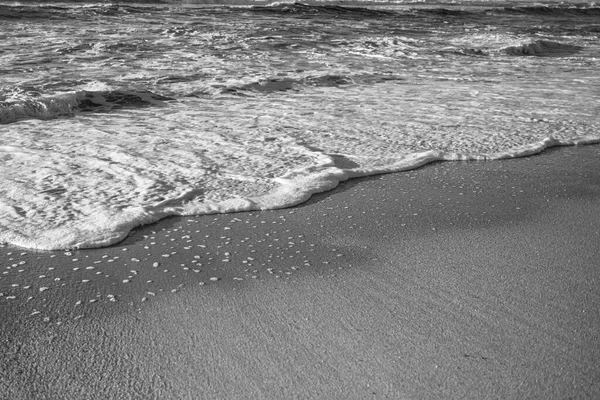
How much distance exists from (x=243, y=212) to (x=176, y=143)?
5.12ft

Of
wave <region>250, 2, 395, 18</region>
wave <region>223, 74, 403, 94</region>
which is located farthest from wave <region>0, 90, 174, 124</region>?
wave <region>250, 2, 395, 18</region>

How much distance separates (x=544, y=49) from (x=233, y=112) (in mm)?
9241

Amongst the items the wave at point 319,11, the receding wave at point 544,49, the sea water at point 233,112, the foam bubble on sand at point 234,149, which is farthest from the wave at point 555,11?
the foam bubble on sand at point 234,149

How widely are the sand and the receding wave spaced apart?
9572mm

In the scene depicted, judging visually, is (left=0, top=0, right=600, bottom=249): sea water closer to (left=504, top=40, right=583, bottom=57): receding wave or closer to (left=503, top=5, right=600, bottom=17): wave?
(left=504, top=40, right=583, bottom=57): receding wave

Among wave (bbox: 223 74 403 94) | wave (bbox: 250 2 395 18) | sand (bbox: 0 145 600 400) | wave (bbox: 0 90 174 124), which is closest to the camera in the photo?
sand (bbox: 0 145 600 400)

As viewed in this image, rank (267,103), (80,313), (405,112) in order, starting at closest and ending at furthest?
(80,313)
(405,112)
(267,103)

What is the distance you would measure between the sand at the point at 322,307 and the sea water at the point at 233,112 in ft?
1.28

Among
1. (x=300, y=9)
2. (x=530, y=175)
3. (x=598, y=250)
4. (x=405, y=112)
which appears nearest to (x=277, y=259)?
(x=598, y=250)

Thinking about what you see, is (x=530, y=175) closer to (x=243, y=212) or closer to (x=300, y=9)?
(x=243, y=212)

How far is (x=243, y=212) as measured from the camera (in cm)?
360

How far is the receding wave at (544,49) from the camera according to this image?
12.6 meters

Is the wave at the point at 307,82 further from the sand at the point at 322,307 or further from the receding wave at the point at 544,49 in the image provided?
the receding wave at the point at 544,49

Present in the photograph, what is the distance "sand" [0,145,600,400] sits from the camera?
2.06 meters
